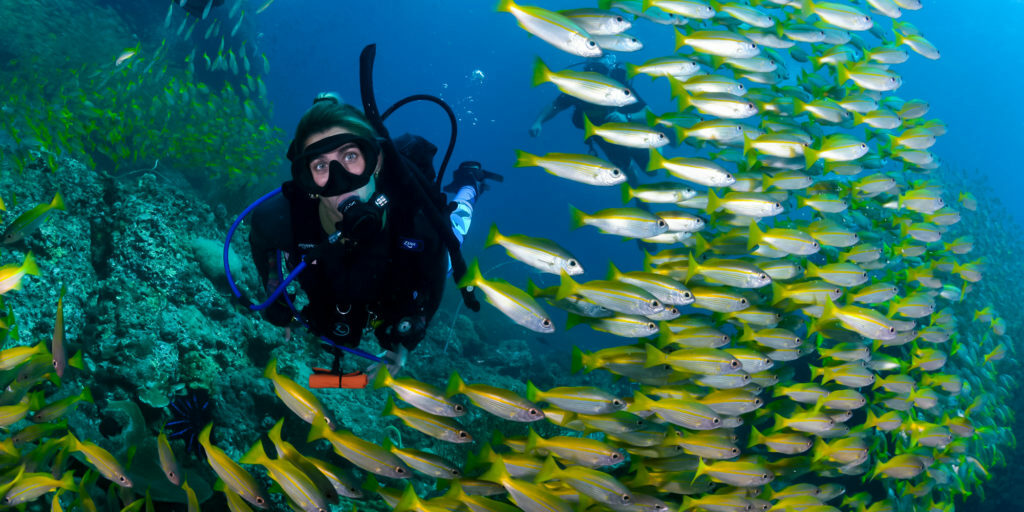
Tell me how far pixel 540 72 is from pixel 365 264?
6.38ft

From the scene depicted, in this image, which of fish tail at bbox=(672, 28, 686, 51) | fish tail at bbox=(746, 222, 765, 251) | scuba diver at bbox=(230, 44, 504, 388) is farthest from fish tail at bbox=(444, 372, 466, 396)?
fish tail at bbox=(672, 28, 686, 51)

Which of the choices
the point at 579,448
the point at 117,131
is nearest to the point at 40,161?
the point at 117,131

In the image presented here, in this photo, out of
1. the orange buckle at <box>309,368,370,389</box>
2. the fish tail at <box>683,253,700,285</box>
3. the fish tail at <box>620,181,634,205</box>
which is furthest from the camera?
the fish tail at <box>620,181,634,205</box>

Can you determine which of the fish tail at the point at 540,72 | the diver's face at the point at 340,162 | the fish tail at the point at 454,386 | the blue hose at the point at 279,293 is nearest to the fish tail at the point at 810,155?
the fish tail at the point at 540,72

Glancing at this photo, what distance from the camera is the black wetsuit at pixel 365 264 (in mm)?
3119

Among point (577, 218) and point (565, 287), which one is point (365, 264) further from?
point (577, 218)

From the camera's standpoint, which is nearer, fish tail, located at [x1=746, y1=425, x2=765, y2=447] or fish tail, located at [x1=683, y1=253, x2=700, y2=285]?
fish tail, located at [x1=683, y1=253, x2=700, y2=285]

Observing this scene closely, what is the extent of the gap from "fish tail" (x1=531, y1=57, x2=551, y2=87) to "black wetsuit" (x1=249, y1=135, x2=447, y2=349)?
47.2 inches

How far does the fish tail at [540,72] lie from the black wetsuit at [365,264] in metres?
1.20

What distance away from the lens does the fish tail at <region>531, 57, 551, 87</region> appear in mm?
3609

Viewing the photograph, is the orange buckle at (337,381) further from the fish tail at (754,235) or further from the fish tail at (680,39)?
the fish tail at (680,39)

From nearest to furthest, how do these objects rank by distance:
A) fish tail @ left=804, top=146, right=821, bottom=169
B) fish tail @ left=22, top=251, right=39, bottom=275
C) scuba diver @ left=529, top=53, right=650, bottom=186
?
fish tail @ left=22, top=251, right=39, bottom=275 → fish tail @ left=804, top=146, right=821, bottom=169 → scuba diver @ left=529, top=53, right=650, bottom=186

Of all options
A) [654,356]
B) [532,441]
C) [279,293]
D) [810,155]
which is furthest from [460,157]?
[532,441]

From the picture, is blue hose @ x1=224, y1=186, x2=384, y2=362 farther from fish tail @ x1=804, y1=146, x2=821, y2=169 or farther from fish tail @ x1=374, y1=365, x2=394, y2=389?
fish tail @ x1=804, y1=146, x2=821, y2=169
